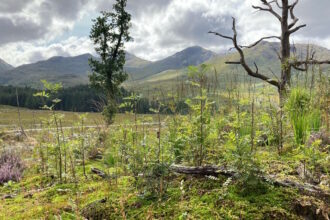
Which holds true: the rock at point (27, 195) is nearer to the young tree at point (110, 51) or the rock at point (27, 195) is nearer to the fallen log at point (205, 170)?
the fallen log at point (205, 170)

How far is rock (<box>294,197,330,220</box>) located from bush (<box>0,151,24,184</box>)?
19.4 feet

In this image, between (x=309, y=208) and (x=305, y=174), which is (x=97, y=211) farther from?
(x=305, y=174)

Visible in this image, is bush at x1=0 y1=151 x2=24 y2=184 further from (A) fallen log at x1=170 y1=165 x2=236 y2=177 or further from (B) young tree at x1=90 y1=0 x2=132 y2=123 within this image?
(B) young tree at x1=90 y1=0 x2=132 y2=123

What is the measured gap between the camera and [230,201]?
2.80m

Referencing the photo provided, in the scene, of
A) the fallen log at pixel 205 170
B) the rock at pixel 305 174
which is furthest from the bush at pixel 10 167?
the rock at pixel 305 174

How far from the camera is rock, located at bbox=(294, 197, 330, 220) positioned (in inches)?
99.3

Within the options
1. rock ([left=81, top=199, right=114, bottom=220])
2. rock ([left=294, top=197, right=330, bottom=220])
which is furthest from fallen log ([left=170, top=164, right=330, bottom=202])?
rock ([left=81, top=199, right=114, bottom=220])

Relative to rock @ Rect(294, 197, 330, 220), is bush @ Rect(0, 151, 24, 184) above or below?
below

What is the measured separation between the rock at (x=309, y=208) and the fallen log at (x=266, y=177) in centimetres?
15

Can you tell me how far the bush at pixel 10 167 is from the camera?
239 inches

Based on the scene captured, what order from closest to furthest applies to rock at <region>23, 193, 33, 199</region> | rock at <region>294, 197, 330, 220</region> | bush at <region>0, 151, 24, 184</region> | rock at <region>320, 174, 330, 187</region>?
rock at <region>294, 197, 330, 220</region>, rock at <region>320, 174, 330, 187</region>, rock at <region>23, 193, 33, 199</region>, bush at <region>0, 151, 24, 184</region>

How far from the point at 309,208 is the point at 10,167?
21.7 feet

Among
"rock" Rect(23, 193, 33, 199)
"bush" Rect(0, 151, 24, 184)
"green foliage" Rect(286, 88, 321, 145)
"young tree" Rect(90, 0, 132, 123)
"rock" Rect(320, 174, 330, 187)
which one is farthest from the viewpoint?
"young tree" Rect(90, 0, 132, 123)

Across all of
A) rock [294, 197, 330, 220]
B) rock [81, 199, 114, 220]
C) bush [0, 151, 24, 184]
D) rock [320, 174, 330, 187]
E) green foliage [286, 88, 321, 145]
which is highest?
green foliage [286, 88, 321, 145]
